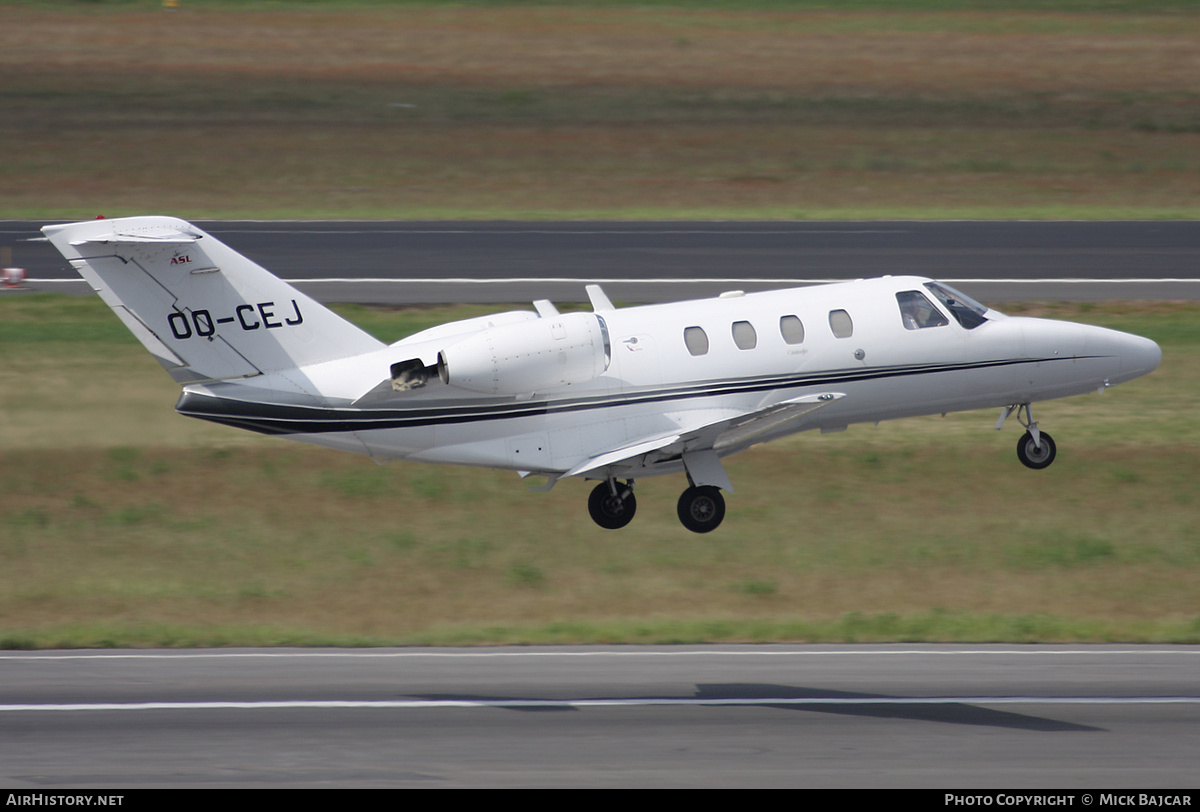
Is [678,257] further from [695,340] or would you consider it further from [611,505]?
[695,340]

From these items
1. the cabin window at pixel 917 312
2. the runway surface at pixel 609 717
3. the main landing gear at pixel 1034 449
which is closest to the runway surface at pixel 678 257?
the main landing gear at pixel 1034 449

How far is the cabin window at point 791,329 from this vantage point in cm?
2409

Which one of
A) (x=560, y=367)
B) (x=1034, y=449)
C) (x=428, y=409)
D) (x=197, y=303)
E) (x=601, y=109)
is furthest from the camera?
(x=601, y=109)

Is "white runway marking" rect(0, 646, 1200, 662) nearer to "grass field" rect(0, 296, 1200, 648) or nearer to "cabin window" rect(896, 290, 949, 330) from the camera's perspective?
"grass field" rect(0, 296, 1200, 648)

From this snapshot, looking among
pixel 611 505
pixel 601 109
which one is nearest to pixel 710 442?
pixel 611 505

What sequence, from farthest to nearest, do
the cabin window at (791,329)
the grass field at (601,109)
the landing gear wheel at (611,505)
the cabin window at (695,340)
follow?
1. the grass field at (601,109)
2. the landing gear wheel at (611,505)
3. the cabin window at (791,329)
4. the cabin window at (695,340)

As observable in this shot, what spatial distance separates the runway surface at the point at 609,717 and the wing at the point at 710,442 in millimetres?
3673

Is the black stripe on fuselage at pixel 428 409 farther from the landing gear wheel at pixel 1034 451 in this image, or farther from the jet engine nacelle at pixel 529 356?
the landing gear wheel at pixel 1034 451

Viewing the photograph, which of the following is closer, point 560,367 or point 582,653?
point 560,367

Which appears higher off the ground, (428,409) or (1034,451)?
(428,409)

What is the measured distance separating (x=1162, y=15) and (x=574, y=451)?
243 feet

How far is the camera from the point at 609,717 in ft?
75.8

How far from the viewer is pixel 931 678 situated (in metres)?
25.4

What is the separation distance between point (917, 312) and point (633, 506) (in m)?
5.82
